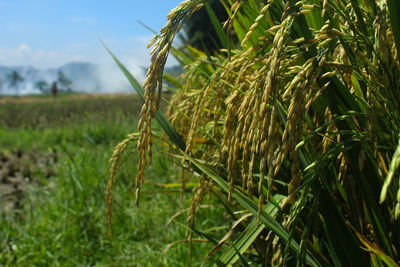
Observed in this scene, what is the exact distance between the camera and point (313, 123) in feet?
4.09

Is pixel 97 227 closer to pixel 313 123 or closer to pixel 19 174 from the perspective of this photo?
pixel 313 123

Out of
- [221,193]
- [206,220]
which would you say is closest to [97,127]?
[206,220]

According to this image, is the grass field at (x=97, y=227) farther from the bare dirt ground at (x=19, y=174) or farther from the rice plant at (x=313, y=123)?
the rice plant at (x=313, y=123)

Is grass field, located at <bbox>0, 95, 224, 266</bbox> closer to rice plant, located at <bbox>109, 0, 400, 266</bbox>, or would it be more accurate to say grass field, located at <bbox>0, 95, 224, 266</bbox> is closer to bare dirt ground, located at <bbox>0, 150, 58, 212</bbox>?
bare dirt ground, located at <bbox>0, 150, 58, 212</bbox>

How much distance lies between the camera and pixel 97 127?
23.9ft

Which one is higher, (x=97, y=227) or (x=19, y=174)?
(x=19, y=174)

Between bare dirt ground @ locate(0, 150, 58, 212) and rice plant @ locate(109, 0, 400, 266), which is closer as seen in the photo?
rice plant @ locate(109, 0, 400, 266)

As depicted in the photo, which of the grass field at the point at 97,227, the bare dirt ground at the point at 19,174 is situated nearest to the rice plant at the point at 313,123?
the grass field at the point at 97,227

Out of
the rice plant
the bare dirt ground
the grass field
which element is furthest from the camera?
the bare dirt ground

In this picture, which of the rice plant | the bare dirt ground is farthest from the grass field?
the rice plant

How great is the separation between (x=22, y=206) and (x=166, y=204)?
1.84 meters

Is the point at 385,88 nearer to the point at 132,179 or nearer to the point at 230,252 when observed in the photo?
the point at 230,252

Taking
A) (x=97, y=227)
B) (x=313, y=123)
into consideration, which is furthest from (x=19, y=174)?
(x=313, y=123)

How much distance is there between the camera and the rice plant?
762 millimetres
